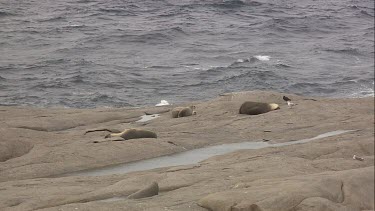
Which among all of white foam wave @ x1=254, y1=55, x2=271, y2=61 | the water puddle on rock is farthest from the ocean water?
the water puddle on rock

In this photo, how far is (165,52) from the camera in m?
33.1

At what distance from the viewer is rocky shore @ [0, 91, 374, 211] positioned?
6777 mm

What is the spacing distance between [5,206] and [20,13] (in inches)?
1567

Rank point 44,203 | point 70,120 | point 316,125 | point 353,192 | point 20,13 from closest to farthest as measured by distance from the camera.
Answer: point 353,192 → point 44,203 → point 316,125 → point 70,120 → point 20,13

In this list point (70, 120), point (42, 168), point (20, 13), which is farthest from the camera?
point (20, 13)

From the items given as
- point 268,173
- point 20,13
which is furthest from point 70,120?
Answer: point 20,13

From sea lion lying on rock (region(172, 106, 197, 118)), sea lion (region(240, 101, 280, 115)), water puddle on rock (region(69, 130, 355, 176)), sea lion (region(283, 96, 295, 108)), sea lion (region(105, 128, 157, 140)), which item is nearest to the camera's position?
water puddle on rock (region(69, 130, 355, 176))

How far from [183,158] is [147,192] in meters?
3.33

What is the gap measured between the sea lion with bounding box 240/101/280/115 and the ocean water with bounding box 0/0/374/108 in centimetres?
189

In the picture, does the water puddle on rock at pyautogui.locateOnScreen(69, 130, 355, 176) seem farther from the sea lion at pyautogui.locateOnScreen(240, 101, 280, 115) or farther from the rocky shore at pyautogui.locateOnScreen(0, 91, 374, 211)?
the sea lion at pyautogui.locateOnScreen(240, 101, 280, 115)

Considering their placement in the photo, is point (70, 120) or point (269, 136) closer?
point (269, 136)

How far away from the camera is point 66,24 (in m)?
40.9

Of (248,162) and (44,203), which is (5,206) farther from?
(248,162)

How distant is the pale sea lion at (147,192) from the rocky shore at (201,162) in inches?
1.1
